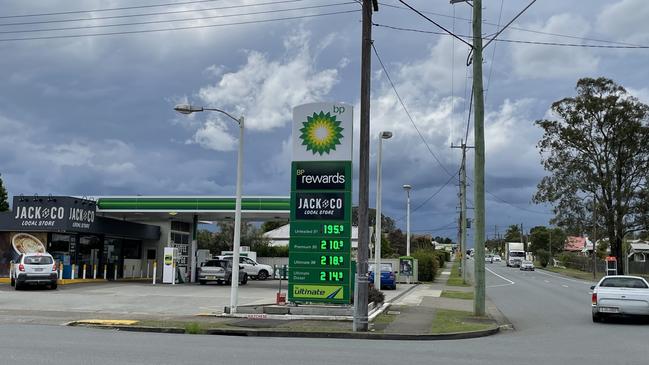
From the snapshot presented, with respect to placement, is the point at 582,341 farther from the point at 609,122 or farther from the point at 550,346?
the point at 609,122

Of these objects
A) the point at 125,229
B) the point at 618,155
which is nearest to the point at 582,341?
the point at 125,229

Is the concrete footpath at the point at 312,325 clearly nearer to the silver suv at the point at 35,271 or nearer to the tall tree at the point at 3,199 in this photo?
the silver suv at the point at 35,271

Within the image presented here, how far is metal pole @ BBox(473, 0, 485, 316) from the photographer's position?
64.1ft

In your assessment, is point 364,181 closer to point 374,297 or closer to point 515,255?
point 374,297

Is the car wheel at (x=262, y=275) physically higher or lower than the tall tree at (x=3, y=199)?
lower

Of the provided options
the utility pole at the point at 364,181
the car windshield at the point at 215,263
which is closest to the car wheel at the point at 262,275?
the car windshield at the point at 215,263

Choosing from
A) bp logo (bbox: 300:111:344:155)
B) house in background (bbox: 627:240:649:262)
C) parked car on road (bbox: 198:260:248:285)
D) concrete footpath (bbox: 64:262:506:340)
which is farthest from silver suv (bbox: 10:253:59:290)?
house in background (bbox: 627:240:649:262)

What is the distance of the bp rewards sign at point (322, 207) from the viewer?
1867 centimetres

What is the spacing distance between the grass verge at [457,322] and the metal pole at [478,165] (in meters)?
0.69

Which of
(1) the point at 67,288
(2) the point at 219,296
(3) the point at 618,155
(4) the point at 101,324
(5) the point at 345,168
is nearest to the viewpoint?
Result: (4) the point at 101,324

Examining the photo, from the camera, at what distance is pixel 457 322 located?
1797 centimetres

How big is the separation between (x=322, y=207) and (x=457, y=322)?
509 centimetres

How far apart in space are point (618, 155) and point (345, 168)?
47364 mm

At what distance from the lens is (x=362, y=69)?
54.1 ft
